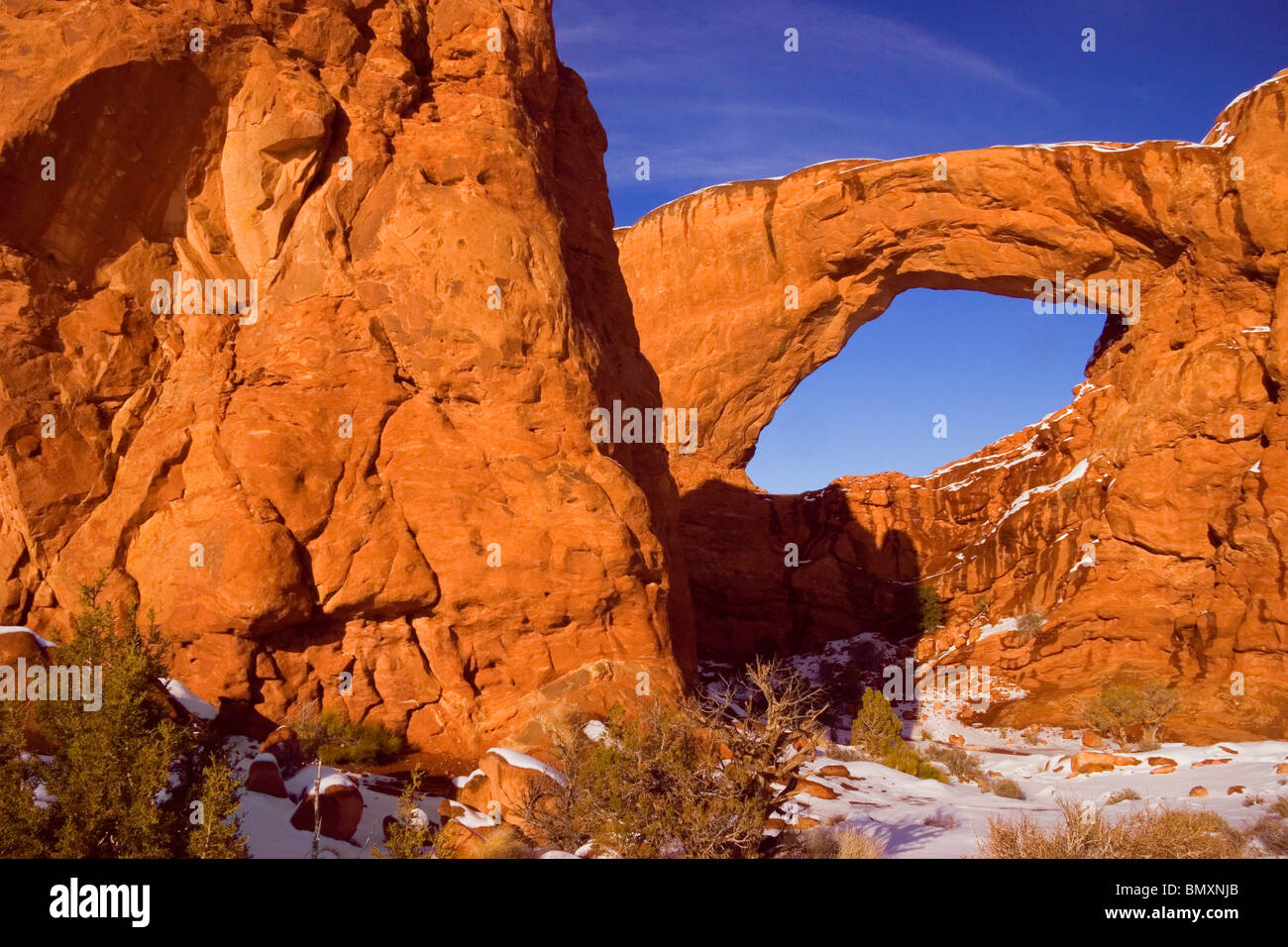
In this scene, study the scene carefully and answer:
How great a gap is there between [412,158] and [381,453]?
454cm

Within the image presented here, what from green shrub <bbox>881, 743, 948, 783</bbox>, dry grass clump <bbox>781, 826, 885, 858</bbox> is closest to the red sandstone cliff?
green shrub <bbox>881, 743, 948, 783</bbox>

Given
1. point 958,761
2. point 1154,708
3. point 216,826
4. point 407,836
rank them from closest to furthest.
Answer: point 216,826 < point 407,836 < point 958,761 < point 1154,708

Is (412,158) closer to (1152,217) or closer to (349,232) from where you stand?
(349,232)

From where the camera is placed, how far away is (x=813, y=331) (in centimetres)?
2906

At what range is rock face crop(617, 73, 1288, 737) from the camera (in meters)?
21.2

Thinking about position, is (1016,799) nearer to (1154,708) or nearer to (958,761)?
(958,761)

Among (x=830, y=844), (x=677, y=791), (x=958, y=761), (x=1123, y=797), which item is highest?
(x=677, y=791)

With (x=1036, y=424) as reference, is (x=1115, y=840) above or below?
below

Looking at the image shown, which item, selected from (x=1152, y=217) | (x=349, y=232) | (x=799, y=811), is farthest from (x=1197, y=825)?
(x=1152, y=217)

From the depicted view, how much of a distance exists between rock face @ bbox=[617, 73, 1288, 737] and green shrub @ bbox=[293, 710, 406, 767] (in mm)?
14770

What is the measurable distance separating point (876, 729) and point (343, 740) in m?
9.63

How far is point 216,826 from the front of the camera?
23.5 feet

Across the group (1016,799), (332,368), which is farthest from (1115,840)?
(332,368)
